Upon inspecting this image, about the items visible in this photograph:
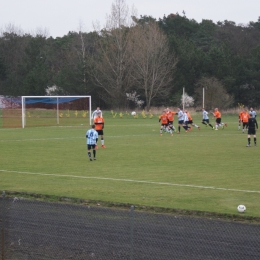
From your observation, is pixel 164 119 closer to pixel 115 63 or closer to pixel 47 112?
pixel 47 112

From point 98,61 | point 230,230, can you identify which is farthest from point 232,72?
point 230,230

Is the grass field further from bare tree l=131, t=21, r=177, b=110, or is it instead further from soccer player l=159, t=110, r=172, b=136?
bare tree l=131, t=21, r=177, b=110

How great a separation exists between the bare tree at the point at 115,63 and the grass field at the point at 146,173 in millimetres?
55071

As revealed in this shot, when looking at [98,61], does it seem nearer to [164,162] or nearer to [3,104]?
[3,104]

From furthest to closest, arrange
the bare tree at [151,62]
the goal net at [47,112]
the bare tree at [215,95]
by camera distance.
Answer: the bare tree at [151,62], the bare tree at [215,95], the goal net at [47,112]

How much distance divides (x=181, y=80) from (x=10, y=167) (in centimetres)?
7119

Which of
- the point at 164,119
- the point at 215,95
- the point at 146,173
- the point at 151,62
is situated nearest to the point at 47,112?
the point at 164,119

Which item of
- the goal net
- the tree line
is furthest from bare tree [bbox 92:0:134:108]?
the goal net

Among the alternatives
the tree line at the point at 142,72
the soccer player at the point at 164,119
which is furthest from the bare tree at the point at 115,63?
the soccer player at the point at 164,119

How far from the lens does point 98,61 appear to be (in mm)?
93062

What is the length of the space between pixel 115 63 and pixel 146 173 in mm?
70454

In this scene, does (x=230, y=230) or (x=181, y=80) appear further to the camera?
(x=181, y=80)

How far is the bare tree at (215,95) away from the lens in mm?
82812

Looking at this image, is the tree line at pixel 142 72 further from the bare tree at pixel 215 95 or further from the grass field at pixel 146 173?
the grass field at pixel 146 173
